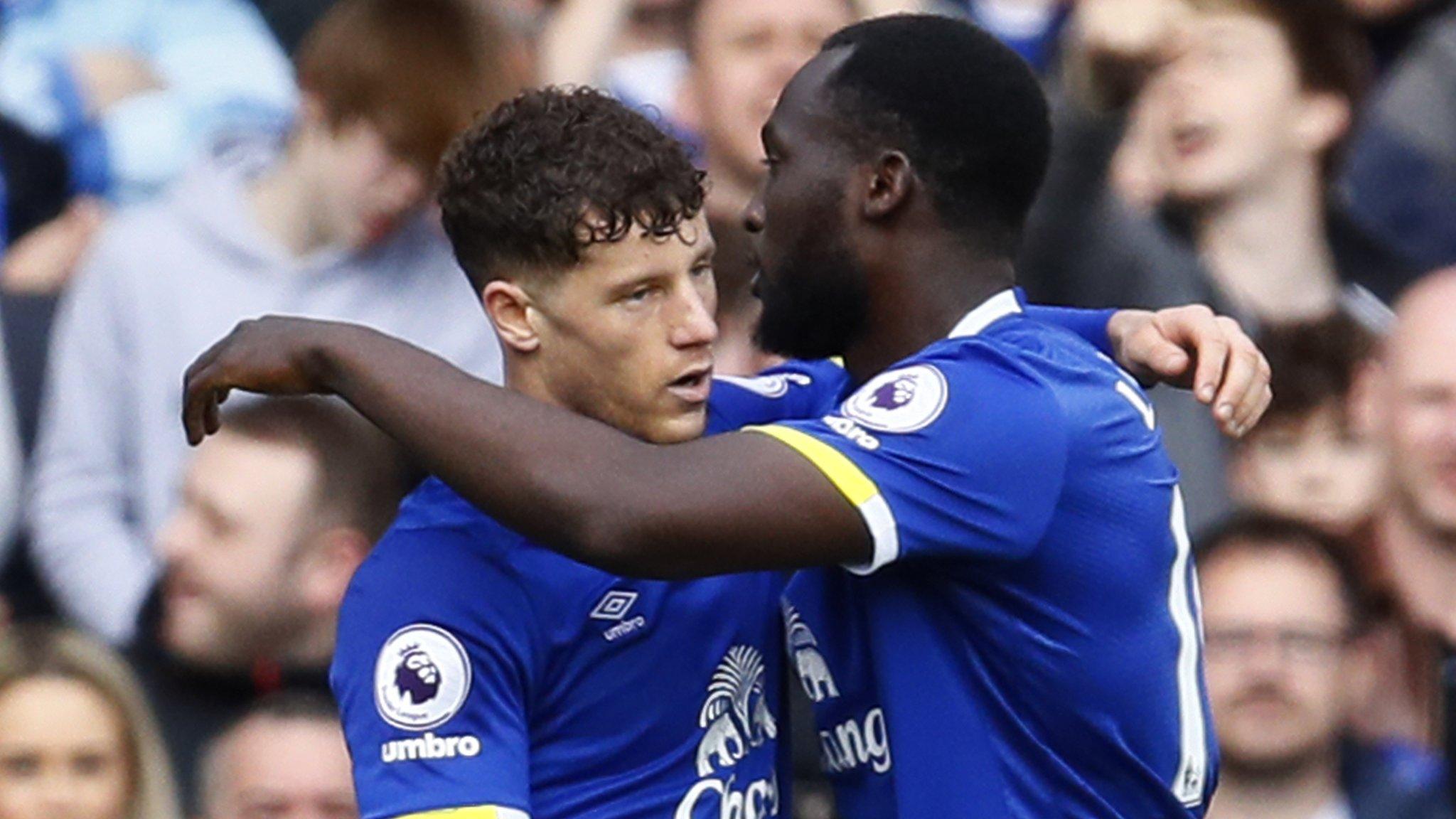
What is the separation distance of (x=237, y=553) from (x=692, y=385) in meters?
2.13

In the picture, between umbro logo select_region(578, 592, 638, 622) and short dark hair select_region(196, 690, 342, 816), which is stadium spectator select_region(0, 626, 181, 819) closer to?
short dark hair select_region(196, 690, 342, 816)

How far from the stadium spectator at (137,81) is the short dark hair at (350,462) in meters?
0.63

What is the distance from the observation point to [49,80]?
5.30 metres

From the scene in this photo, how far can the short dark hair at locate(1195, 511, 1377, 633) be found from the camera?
15.6ft

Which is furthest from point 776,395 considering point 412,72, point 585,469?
point 412,72

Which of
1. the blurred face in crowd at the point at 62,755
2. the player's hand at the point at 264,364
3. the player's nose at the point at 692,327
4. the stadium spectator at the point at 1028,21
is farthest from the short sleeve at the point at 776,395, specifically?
the stadium spectator at the point at 1028,21

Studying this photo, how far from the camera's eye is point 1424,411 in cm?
480

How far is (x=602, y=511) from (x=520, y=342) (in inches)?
12.3

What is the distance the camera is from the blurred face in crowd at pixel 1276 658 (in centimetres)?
467

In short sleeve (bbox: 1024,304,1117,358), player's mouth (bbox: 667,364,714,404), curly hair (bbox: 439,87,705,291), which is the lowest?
short sleeve (bbox: 1024,304,1117,358)

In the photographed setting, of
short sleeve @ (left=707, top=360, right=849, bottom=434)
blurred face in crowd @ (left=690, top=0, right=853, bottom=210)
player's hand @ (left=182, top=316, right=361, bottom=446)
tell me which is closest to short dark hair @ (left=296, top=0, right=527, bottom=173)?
Answer: blurred face in crowd @ (left=690, top=0, right=853, bottom=210)

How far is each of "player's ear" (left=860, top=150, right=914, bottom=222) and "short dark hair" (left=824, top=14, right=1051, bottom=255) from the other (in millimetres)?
12

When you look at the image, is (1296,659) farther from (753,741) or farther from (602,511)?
(602,511)

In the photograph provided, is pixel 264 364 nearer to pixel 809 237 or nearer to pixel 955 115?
pixel 809 237
